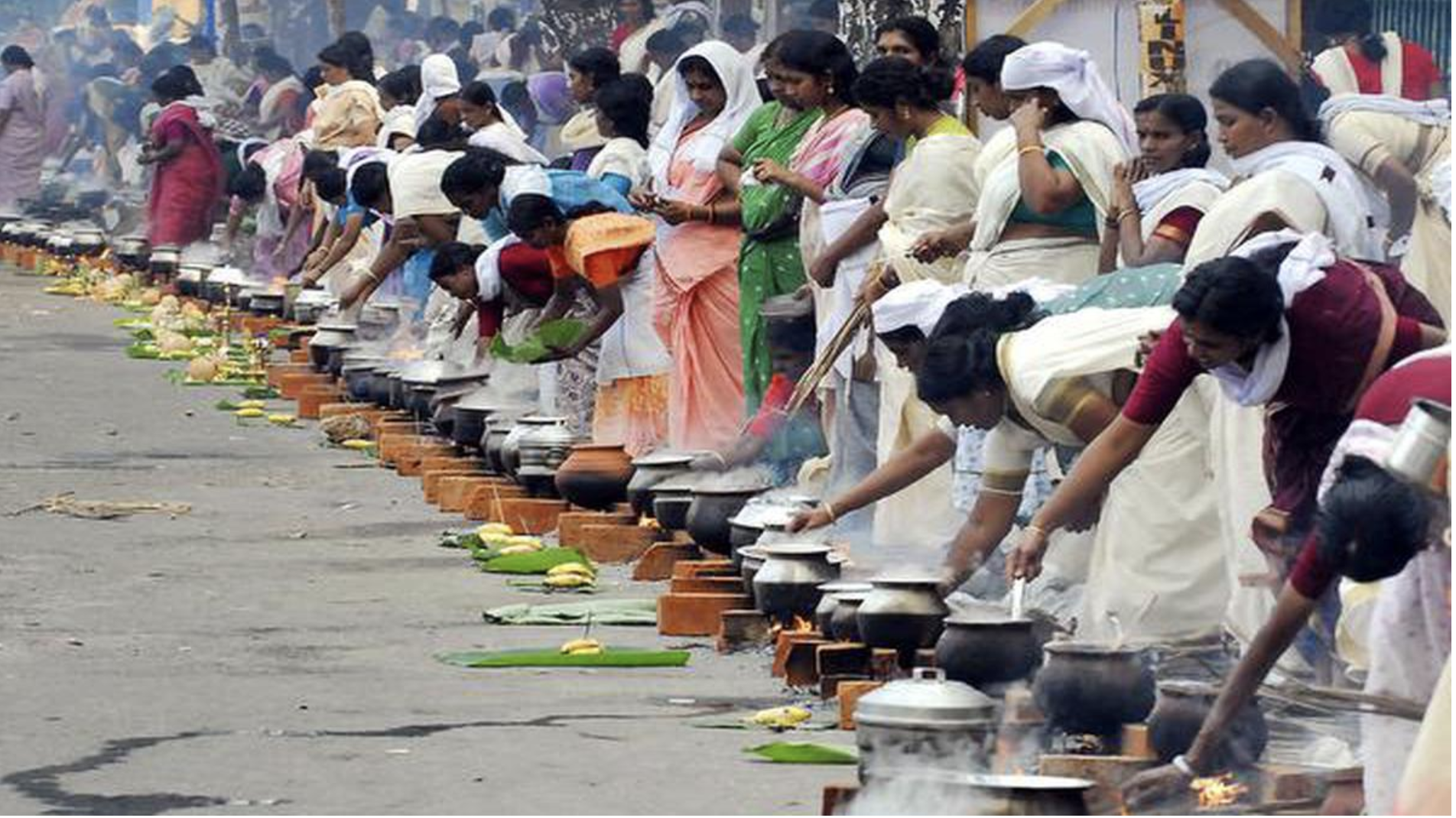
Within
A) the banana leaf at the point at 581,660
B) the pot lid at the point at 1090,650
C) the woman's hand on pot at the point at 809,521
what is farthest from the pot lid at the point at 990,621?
the banana leaf at the point at 581,660

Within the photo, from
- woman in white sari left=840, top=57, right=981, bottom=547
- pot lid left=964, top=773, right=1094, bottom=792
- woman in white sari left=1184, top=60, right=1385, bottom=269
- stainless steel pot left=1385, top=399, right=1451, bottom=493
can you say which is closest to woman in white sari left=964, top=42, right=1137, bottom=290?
woman in white sari left=840, top=57, right=981, bottom=547

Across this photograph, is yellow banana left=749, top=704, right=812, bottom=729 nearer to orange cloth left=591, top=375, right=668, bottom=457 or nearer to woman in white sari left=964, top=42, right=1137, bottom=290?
woman in white sari left=964, top=42, right=1137, bottom=290

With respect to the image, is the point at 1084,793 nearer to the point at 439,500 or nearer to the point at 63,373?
the point at 439,500

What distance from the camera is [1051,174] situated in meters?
10.5

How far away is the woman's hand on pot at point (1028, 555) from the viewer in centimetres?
820

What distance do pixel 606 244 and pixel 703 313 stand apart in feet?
1.65

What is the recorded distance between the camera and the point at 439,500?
14.5 m

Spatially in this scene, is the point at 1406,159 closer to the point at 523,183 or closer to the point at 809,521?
the point at 809,521

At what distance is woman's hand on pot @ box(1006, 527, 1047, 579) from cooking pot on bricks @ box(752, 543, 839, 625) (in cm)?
159

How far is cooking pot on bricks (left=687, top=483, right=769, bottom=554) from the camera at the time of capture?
1114 centimetres

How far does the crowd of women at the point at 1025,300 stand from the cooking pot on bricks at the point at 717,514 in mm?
462

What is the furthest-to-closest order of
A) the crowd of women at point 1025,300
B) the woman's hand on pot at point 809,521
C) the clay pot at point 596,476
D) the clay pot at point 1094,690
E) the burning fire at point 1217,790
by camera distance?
the clay pot at point 596,476, the woman's hand on pot at point 809,521, the clay pot at point 1094,690, the crowd of women at point 1025,300, the burning fire at point 1217,790

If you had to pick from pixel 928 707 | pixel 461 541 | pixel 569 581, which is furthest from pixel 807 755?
pixel 461 541

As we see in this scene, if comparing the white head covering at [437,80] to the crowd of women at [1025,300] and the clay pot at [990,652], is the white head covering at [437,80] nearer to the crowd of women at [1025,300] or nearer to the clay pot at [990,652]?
the crowd of women at [1025,300]
